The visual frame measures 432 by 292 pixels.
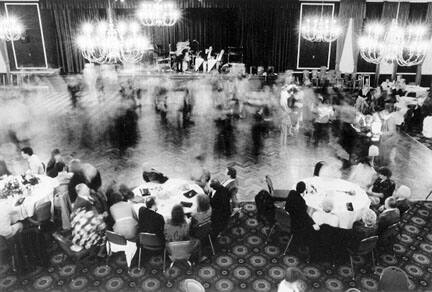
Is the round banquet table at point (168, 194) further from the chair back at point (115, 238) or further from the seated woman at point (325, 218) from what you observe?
the seated woman at point (325, 218)

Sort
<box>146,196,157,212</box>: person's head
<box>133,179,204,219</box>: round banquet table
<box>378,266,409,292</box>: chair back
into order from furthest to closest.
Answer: <box>133,179,204,219</box>: round banquet table < <box>146,196,157,212</box>: person's head < <box>378,266,409,292</box>: chair back

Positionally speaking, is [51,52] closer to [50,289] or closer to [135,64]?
[135,64]

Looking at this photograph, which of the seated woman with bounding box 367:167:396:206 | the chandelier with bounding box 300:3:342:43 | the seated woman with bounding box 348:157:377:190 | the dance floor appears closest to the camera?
the seated woman with bounding box 367:167:396:206

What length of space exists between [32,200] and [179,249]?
233 centimetres

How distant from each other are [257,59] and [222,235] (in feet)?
42.0

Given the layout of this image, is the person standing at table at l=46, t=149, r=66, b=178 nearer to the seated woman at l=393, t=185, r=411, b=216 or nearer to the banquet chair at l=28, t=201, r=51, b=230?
the banquet chair at l=28, t=201, r=51, b=230

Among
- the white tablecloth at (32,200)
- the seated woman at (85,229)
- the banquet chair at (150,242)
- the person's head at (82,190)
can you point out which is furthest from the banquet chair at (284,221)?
the white tablecloth at (32,200)

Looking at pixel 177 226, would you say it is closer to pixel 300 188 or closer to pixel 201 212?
pixel 201 212

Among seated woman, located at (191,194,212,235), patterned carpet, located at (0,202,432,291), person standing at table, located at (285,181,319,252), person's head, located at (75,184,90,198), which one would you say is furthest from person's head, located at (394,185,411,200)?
person's head, located at (75,184,90,198)

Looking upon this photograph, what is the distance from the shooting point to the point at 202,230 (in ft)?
16.5

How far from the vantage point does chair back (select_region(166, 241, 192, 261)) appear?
463cm

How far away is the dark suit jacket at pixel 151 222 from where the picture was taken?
485cm

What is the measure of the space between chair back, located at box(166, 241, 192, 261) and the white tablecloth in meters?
2.11

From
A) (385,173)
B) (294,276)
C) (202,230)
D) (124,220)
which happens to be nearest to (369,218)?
(385,173)
